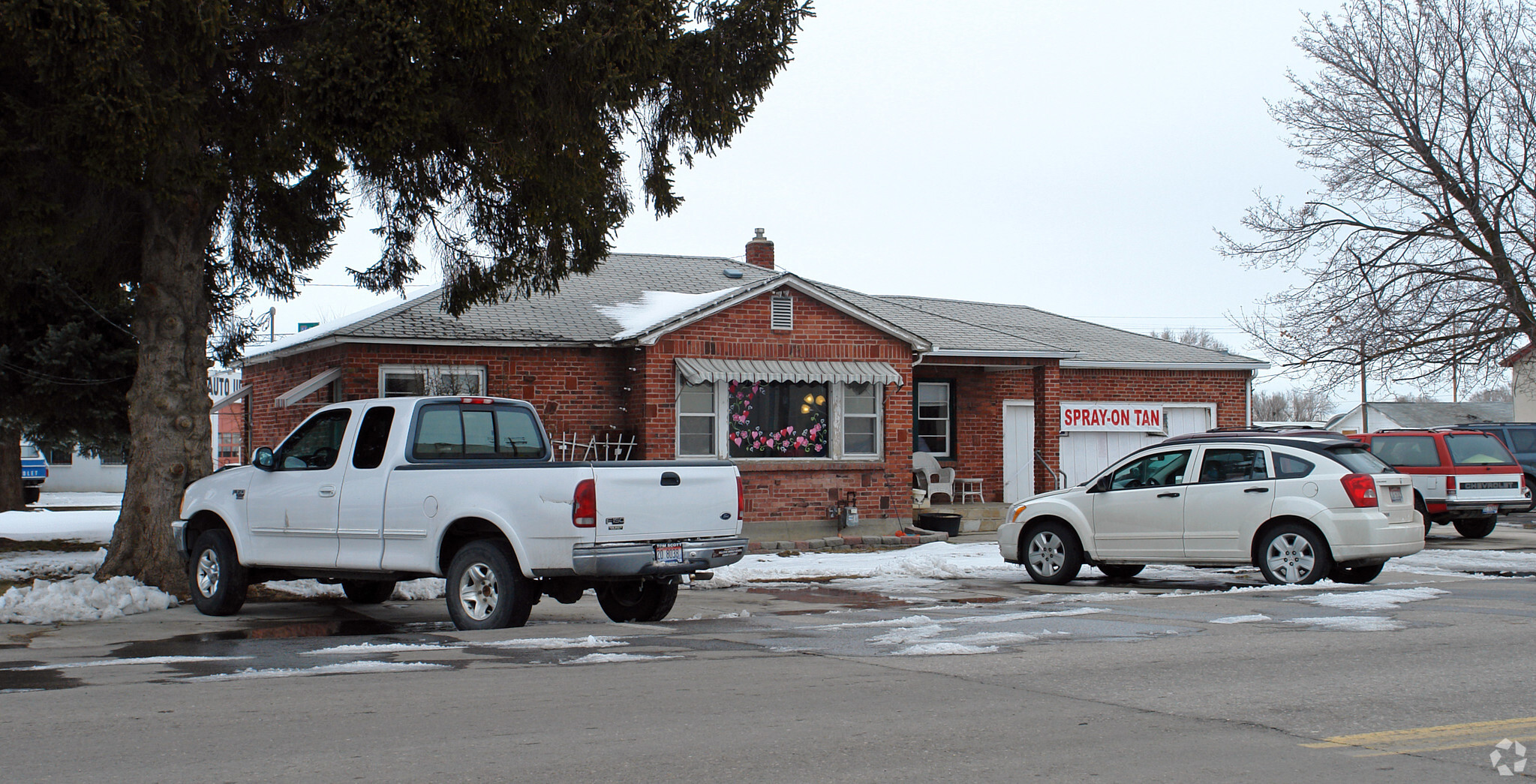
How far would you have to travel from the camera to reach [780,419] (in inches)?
810

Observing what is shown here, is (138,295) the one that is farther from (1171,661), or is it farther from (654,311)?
(1171,661)

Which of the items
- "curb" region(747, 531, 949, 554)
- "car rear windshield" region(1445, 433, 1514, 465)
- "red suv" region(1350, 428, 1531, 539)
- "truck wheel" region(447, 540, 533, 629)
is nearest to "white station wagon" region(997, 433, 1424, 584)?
"curb" region(747, 531, 949, 554)

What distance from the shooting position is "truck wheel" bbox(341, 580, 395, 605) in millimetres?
12094

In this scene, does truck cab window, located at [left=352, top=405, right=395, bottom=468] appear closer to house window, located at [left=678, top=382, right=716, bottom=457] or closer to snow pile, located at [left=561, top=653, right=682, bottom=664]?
snow pile, located at [left=561, top=653, right=682, bottom=664]

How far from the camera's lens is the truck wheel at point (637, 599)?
35.1 feet

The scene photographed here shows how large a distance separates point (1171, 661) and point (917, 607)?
3834 millimetres

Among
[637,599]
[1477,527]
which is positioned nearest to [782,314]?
[637,599]

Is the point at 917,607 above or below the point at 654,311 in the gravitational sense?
below

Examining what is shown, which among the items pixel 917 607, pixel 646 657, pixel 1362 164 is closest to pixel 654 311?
pixel 917 607

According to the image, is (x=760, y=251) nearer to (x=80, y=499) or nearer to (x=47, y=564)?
(x=47, y=564)

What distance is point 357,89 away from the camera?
35.8ft

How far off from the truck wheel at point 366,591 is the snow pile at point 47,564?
342 centimetres

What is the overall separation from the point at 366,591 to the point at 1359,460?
32.4 feet

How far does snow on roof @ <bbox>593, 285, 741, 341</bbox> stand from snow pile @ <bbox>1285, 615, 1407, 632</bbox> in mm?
11379
